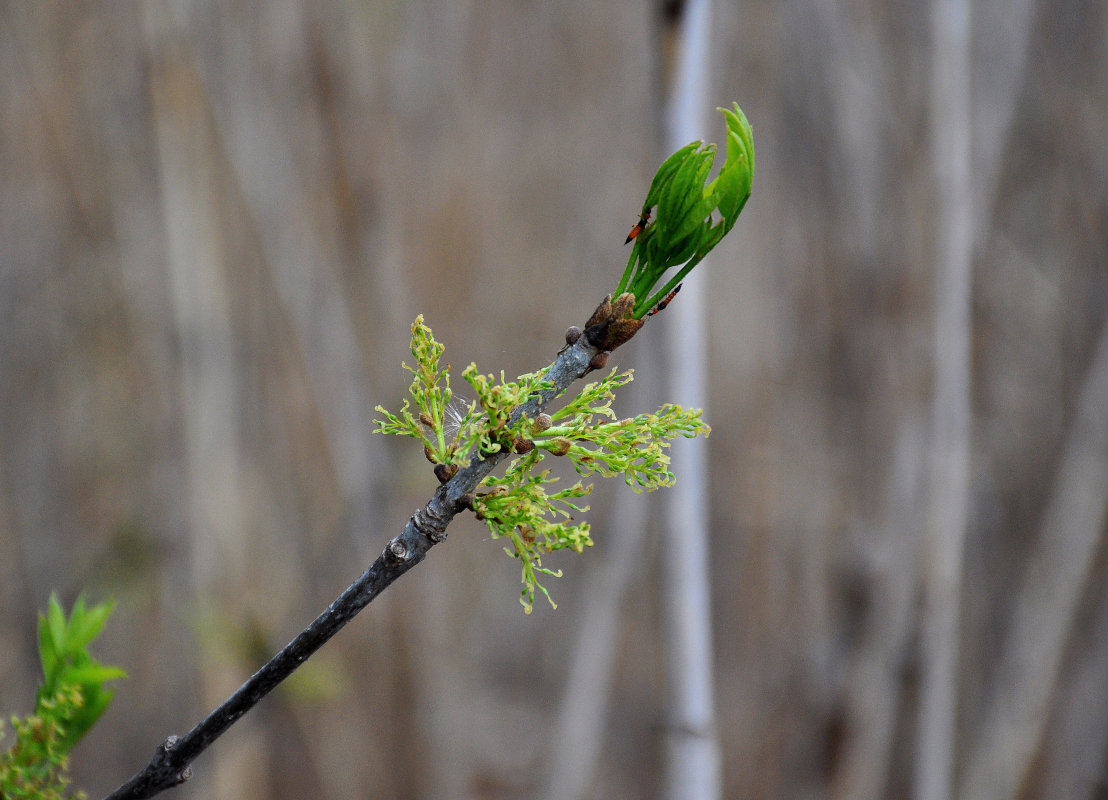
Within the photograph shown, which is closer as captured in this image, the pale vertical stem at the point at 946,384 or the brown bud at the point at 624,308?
the brown bud at the point at 624,308

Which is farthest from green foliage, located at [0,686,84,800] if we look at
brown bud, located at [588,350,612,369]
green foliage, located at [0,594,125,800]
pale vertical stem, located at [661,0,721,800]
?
pale vertical stem, located at [661,0,721,800]

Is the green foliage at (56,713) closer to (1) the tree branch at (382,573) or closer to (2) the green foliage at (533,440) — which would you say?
(1) the tree branch at (382,573)

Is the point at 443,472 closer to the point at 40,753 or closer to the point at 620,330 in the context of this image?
the point at 620,330

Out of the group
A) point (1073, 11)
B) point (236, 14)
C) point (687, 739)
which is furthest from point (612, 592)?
point (1073, 11)

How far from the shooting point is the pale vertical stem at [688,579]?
2.91 feet

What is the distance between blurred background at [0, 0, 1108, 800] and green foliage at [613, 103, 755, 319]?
165 centimetres

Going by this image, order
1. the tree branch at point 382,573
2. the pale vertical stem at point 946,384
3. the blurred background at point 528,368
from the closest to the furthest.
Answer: the tree branch at point 382,573 < the pale vertical stem at point 946,384 < the blurred background at point 528,368

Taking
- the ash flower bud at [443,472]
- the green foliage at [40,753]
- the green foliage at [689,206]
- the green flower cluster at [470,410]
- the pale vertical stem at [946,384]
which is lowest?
the green foliage at [40,753]

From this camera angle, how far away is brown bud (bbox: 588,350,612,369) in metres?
0.34

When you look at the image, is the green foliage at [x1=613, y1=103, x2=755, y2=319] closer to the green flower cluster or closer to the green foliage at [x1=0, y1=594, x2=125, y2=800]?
the green flower cluster

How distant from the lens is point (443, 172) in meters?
3.17

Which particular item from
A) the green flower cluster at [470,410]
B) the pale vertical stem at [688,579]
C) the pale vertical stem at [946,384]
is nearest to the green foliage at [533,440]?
the green flower cluster at [470,410]

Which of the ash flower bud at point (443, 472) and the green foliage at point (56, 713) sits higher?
the ash flower bud at point (443, 472)

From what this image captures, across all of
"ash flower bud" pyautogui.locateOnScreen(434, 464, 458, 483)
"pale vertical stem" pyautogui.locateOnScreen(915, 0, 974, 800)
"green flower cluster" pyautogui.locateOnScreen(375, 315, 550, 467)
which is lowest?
"ash flower bud" pyautogui.locateOnScreen(434, 464, 458, 483)
